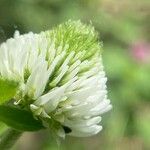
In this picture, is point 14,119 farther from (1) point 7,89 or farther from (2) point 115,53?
(2) point 115,53

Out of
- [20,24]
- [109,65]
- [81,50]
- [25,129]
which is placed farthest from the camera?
[20,24]

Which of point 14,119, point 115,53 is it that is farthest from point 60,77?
point 115,53

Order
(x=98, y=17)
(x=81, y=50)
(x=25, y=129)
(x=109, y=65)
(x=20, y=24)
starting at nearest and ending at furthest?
1. (x=25, y=129)
2. (x=81, y=50)
3. (x=109, y=65)
4. (x=20, y=24)
5. (x=98, y=17)

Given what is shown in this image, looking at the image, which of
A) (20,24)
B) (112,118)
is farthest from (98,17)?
(112,118)

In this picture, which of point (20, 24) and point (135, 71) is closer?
point (135, 71)

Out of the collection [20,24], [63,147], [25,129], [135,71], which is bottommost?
[25,129]

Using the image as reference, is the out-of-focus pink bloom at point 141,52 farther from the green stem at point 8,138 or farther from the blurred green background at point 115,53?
the green stem at point 8,138

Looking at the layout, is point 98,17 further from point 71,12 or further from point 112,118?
point 112,118

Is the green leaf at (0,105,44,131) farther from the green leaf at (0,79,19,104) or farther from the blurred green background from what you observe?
the blurred green background

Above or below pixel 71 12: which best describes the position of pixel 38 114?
below
